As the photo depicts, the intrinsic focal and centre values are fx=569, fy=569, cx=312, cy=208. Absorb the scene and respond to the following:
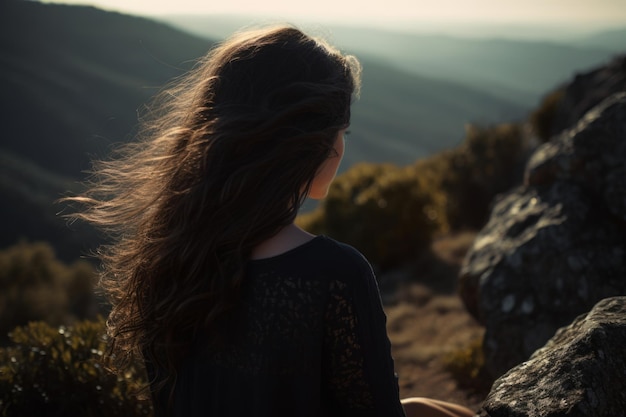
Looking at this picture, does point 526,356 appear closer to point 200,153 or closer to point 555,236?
point 555,236

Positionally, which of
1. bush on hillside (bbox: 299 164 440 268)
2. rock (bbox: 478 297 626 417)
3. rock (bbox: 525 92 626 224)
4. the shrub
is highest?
bush on hillside (bbox: 299 164 440 268)

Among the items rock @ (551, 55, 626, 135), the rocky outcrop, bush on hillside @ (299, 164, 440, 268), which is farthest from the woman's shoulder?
bush on hillside @ (299, 164, 440, 268)

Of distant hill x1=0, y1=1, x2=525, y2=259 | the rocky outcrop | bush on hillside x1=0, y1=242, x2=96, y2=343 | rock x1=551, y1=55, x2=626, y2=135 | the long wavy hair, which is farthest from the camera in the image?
distant hill x1=0, y1=1, x2=525, y2=259

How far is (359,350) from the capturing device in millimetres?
1589

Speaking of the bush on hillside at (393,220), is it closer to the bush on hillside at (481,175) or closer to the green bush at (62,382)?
the bush on hillside at (481,175)

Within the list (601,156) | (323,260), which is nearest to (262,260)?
(323,260)

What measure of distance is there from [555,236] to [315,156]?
2.69 meters

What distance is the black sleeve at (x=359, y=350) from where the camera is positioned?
1.54 metres

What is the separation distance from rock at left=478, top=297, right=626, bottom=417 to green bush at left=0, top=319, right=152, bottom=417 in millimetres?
1920

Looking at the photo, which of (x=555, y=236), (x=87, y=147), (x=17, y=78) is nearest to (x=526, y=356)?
(x=555, y=236)

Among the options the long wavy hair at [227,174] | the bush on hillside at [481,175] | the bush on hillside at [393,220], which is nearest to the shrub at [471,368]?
the long wavy hair at [227,174]

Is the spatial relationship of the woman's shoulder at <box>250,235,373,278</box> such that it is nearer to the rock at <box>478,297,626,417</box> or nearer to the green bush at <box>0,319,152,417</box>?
the rock at <box>478,297,626,417</box>

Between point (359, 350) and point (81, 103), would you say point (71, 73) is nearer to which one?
point (81, 103)

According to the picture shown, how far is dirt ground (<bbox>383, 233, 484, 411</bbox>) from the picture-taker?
475cm
